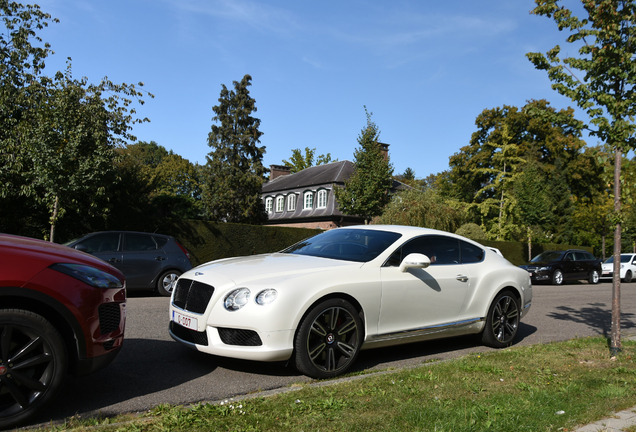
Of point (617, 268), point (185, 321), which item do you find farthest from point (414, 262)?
point (617, 268)

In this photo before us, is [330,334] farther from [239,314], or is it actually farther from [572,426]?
[572,426]

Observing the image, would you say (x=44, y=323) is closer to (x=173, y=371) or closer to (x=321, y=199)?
(x=173, y=371)

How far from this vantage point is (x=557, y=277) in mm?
23297

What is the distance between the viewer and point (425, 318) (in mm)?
6078

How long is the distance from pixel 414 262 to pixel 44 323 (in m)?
3.69

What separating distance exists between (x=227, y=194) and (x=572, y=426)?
4097 centimetres

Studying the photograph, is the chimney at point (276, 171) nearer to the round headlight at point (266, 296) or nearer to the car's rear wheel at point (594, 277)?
the car's rear wheel at point (594, 277)

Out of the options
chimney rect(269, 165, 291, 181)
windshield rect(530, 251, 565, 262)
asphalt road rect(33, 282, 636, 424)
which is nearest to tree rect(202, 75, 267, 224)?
chimney rect(269, 165, 291, 181)

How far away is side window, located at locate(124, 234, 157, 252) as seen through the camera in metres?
11.9

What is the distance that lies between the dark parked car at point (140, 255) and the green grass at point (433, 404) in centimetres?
806

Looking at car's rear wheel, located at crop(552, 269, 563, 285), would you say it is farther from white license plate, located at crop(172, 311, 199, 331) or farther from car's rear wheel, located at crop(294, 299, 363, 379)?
white license plate, located at crop(172, 311, 199, 331)

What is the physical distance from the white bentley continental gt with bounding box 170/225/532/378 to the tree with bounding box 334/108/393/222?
2633 cm

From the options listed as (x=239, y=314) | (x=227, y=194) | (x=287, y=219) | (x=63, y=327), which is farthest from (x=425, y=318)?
(x=287, y=219)

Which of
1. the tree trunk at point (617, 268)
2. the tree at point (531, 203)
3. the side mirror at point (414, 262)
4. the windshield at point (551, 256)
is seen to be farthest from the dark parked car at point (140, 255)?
the tree at point (531, 203)
